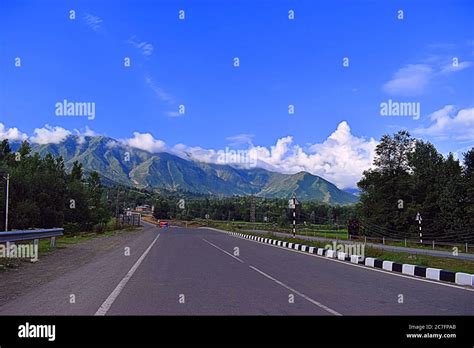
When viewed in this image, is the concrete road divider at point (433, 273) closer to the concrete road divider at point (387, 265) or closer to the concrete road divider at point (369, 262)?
the concrete road divider at point (387, 265)

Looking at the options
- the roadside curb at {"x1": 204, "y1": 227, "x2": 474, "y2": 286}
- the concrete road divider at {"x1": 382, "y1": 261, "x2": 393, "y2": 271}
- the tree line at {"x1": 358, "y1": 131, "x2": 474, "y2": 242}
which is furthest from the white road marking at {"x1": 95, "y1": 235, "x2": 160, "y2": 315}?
the tree line at {"x1": 358, "y1": 131, "x2": 474, "y2": 242}

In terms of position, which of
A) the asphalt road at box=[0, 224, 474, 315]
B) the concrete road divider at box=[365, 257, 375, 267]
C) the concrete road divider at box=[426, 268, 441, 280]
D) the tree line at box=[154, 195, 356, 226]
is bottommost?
the tree line at box=[154, 195, 356, 226]

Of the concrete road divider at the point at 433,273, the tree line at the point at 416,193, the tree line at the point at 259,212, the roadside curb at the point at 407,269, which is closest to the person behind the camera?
the roadside curb at the point at 407,269

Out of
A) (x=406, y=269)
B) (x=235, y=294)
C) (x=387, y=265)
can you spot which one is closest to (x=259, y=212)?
(x=387, y=265)

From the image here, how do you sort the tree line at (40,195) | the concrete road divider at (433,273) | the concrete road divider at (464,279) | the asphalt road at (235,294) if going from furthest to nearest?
the tree line at (40,195), the concrete road divider at (433,273), the concrete road divider at (464,279), the asphalt road at (235,294)

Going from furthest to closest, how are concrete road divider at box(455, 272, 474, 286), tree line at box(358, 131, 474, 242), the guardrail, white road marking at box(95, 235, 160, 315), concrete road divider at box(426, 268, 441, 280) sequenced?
tree line at box(358, 131, 474, 242), the guardrail, concrete road divider at box(426, 268, 441, 280), concrete road divider at box(455, 272, 474, 286), white road marking at box(95, 235, 160, 315)

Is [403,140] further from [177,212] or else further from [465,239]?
[177,212]

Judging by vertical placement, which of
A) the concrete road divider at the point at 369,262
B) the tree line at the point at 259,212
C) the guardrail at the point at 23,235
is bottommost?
the tree line at the point at 259,212

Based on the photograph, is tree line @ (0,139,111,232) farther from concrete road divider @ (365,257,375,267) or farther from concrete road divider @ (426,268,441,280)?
concrete road divider @ (426,268,441,280)

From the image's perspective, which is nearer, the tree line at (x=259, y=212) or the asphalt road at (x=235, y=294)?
the asphalt road at (x=235, y=294)

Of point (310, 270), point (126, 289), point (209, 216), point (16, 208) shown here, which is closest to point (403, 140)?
point (16, 208)

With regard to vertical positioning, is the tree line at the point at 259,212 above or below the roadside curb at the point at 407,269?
below

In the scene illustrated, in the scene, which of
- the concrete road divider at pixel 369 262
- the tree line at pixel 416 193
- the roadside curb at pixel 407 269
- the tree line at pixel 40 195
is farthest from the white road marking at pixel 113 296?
the tree line at pixel 416 193
